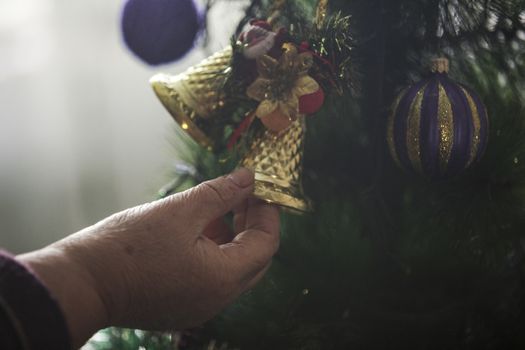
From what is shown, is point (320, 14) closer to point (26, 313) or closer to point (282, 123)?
point (282, 123)

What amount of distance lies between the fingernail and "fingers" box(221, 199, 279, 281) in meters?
0.03

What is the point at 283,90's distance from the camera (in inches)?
16.7

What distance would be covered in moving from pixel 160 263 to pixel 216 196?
2.8 inches

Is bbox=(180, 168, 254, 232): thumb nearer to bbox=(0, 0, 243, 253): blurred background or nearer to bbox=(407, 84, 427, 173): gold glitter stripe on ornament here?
bbox=(407, 84, 427, 173): gold glitter stripe on ornament

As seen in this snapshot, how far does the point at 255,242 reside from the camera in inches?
17.2

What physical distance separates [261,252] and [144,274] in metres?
0.10

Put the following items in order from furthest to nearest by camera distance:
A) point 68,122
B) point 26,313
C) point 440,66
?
point 68,122 < point 440,66 < point 26,313

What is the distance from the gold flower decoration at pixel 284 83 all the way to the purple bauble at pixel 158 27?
4.3 inches

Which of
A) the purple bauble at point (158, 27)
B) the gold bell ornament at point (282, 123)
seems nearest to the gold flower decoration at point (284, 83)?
the gold bell ornament at point (282, 123)

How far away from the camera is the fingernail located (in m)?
0.43

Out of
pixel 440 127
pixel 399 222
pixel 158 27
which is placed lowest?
pixel 399 222

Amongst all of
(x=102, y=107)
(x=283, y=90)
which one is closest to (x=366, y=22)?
(x=283, y=90)

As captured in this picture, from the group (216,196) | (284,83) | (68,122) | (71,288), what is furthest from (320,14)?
(68,122)

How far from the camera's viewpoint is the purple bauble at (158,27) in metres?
0.48
